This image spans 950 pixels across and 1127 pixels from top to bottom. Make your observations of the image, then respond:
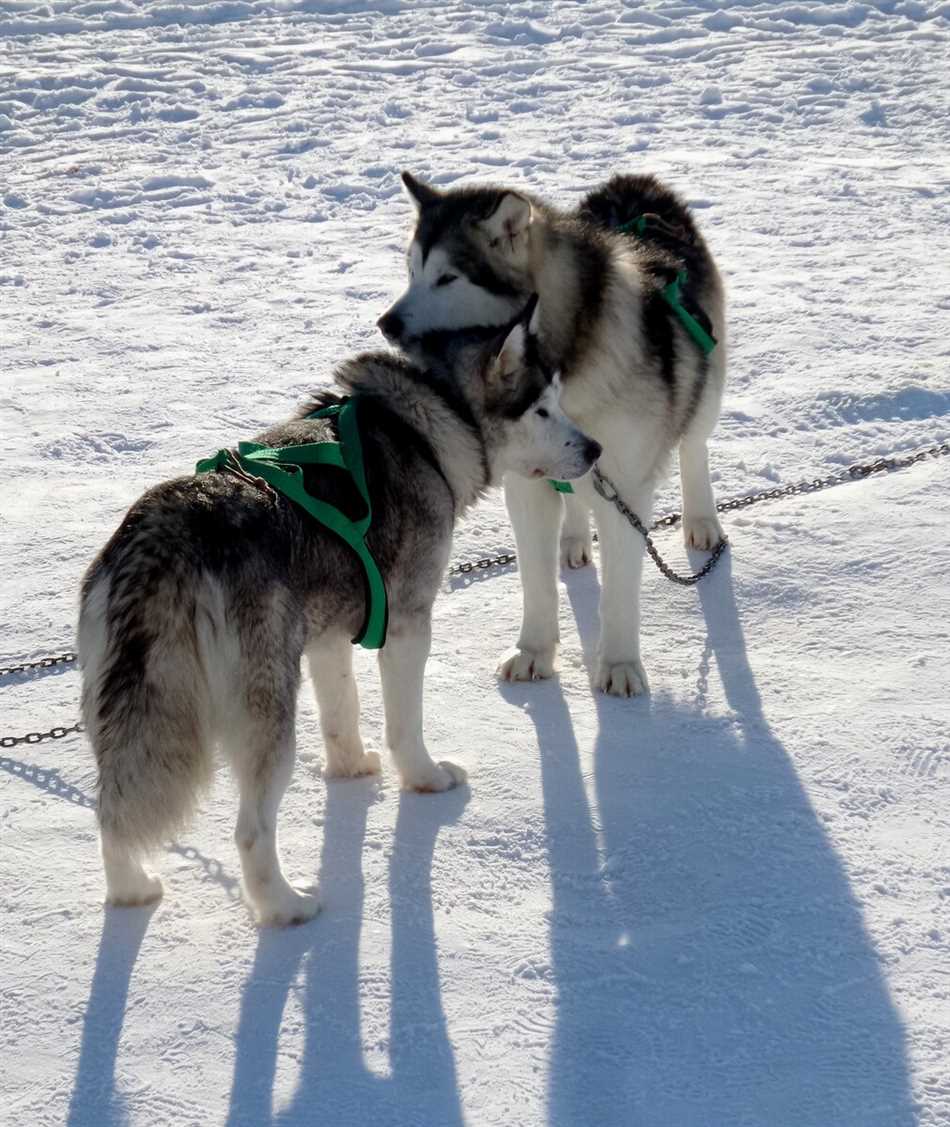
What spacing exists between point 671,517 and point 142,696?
298 cm

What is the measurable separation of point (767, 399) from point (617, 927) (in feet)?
11.9

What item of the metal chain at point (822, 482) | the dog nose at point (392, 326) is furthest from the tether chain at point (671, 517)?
the dog nose at point (392, 326)

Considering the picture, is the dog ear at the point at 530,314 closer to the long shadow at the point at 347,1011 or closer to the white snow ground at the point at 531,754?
the white snow ground at the point at 531,754

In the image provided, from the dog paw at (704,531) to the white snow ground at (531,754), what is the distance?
11cm

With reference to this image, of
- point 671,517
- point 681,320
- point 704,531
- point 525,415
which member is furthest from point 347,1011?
point 671,517

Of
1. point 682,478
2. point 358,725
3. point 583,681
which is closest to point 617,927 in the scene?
point 358,725

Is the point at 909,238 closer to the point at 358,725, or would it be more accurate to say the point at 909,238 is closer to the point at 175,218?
the point at 175,218

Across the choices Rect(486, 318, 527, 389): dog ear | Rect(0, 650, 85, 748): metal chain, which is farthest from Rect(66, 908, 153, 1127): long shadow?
Rect(486, 318, 527, 389): dog ear

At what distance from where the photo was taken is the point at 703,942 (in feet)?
10.2

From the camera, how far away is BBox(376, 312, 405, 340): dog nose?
392cm

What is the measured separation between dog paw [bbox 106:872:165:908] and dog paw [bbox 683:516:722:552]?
2.58 m

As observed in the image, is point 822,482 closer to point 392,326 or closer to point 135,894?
point 392,326

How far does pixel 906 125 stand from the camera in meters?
9.99

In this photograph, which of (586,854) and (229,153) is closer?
(586,854)
